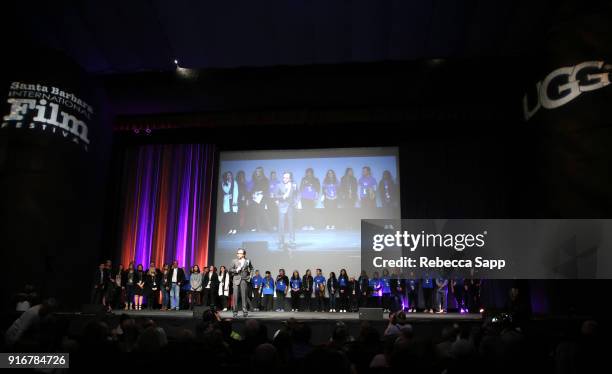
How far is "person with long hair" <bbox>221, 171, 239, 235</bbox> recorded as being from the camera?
1450cm

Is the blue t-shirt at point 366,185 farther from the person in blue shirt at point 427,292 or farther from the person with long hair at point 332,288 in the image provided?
the person in blue shirt at point 427,292

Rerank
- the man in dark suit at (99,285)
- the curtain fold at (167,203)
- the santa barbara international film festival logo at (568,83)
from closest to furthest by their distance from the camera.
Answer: the santa barbara international film festival logo at (568,83) → the man in dark suit at (99,285) → the curtain fold at (167,203)

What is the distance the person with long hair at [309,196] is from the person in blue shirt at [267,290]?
6.79 feet

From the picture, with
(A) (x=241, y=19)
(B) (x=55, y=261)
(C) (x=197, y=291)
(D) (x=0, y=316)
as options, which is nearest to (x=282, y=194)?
(C) (x=197, y=291)

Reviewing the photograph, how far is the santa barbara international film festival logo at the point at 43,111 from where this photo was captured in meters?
10.8

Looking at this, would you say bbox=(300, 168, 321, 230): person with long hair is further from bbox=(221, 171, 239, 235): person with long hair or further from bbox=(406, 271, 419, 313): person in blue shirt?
bbox=(406, 271, 419, 313): person in blue shirt

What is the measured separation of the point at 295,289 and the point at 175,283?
3303 millimetres

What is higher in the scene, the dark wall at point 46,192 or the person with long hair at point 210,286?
the dark wall at point 46,192

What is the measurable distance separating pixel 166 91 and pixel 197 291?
19.0 ft

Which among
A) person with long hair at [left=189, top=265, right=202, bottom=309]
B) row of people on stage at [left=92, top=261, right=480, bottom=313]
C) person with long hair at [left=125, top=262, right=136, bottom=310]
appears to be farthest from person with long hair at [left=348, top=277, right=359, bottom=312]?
person with long hair at [left=125, top=262, right=136, bottom=310]

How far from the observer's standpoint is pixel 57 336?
4.27 meters

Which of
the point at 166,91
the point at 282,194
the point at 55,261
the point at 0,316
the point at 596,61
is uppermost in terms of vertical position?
the point at 166,91

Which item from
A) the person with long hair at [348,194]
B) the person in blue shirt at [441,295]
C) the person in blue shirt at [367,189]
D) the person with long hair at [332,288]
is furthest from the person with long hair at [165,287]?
the person in blue shirt at [441,295]

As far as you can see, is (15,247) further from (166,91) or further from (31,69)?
(166,91)
